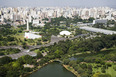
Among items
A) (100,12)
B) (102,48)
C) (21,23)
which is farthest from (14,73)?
(100,12)

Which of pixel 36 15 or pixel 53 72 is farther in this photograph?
pixel 36 15

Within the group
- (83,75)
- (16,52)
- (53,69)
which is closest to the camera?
(83,75)

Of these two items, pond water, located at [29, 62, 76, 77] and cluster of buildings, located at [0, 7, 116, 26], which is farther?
cluster of buildings, located at [0, 7, 116, 26]

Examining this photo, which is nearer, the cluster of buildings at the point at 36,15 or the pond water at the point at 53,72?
the pond water at the point at 53,72

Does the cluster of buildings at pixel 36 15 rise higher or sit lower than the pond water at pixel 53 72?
higher

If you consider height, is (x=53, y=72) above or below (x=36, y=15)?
below

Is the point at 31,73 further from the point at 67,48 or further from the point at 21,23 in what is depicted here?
the point at 21,23

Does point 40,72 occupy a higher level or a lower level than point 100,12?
lower

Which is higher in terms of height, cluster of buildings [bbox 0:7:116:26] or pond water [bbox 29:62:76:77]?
cluster of buildings [bbox 0:7:116:26]
